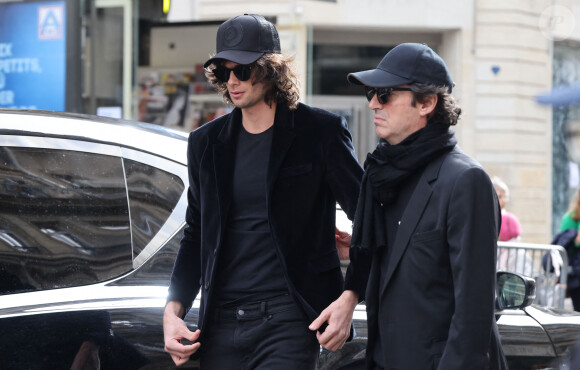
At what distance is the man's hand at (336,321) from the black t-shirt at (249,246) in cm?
15

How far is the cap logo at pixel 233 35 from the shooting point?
3.13 metres

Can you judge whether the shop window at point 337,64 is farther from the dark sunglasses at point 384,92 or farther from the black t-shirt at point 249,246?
the dark sunglasses at point 384,92

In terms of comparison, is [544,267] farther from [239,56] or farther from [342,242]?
[239,56]

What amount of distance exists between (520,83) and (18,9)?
29.9 feet

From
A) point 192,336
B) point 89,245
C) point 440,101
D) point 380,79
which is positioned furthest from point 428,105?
point 89,245

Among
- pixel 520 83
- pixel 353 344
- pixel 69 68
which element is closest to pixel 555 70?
pixel 520 83

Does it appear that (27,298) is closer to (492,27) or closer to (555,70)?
(492,27)

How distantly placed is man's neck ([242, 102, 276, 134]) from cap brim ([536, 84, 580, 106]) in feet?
6.50

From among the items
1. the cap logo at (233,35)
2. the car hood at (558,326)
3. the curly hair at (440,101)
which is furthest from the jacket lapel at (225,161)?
the car hood at (558,326)

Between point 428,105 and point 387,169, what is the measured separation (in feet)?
0.73

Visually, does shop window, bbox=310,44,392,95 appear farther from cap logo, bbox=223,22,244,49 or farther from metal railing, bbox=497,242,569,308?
cap logo, bbox=223,22,244,49

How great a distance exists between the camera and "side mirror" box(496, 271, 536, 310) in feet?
10.4

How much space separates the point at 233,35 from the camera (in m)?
3.15

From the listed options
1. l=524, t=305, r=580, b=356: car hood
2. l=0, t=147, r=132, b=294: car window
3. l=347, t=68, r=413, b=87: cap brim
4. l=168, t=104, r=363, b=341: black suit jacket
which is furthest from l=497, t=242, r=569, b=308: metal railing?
l=347, t=68, r=413, b=87: cap brim
